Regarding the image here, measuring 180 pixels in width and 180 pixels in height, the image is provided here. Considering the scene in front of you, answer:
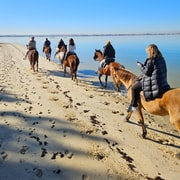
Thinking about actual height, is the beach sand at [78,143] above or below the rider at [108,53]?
below

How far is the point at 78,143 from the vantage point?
19.9ft

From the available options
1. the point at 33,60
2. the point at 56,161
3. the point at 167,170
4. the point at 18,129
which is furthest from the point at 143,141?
the point at 33,60

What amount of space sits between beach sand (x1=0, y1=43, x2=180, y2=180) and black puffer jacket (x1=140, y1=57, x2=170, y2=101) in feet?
4.43

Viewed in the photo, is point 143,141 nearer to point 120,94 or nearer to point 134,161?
point 134,161

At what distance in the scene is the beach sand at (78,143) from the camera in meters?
4.96

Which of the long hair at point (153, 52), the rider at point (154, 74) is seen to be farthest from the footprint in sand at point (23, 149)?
the long hair at point (153, 52)

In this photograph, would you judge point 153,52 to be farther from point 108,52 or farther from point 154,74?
point 108,52

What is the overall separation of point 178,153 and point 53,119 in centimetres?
345

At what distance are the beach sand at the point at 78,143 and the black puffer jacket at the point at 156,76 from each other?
1.35 meters

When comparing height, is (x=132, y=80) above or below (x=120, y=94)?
above

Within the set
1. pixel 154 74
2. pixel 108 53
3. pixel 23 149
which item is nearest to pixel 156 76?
pixel 154 74

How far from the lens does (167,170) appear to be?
5289 millimetres

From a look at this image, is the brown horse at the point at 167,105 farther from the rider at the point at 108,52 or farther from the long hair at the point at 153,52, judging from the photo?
the rider at the point at 108,52

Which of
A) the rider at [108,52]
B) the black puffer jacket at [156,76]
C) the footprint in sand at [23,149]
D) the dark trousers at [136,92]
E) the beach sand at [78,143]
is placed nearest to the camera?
the beach sand at [78,143]
